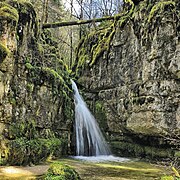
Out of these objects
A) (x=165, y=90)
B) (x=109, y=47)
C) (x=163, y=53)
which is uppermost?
(x=109, y=47)

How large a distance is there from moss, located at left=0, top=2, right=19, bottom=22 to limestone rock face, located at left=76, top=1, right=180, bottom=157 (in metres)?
6.35

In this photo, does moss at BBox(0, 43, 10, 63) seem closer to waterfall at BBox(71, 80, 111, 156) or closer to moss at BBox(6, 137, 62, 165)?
moss at BBox(6, 137, 62, 165)

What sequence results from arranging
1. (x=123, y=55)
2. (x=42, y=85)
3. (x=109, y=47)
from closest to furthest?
(x=42, y=85), (x=123, y=55), (x=109, y=47)

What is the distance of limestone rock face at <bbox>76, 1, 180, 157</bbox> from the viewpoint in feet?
40.4

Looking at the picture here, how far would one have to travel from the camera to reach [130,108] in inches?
555

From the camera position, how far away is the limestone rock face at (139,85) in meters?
12.3

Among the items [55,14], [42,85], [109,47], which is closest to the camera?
[42,85]

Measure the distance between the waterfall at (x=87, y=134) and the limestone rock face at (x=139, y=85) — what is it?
0.57 m

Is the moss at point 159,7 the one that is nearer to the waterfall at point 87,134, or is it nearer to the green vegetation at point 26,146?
the waterfall at point 87,134

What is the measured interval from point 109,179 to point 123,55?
857 centimetres

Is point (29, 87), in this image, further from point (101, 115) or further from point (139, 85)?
point (101, 115)

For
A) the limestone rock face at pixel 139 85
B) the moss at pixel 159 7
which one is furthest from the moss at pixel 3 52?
the moss at pixel 159 7

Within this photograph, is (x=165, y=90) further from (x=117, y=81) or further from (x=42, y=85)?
(x=42, y=85)

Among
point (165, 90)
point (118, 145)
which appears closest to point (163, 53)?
point (165, 90)
